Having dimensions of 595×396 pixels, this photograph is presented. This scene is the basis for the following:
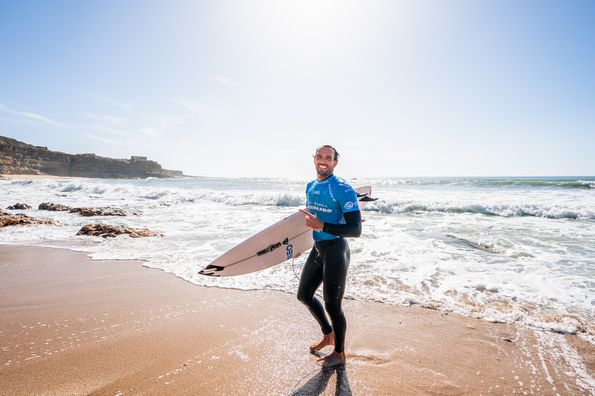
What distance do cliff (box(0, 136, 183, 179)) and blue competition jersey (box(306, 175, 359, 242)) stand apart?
309 feet

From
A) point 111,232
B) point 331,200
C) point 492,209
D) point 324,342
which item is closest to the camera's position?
point 331,200

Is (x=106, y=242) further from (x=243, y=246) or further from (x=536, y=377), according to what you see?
(x=536, y=377)

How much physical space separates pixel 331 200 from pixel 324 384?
169 centimetres

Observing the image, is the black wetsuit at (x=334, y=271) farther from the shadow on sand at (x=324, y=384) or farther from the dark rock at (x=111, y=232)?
the dark rock at (x=111, y=232)

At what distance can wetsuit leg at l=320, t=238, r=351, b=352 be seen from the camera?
3012mm

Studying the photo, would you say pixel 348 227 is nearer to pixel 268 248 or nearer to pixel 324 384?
pixel 324 384

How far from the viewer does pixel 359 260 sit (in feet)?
23.1

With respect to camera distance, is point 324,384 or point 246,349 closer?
point 324,384

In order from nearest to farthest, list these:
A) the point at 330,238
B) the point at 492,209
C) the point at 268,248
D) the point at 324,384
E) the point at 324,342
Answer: the point at 324,384 → the point at 330,238 → the point at 324,342 → the point at 268,248 → the point at 492,209

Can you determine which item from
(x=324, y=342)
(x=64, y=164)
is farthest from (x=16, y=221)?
(x=64, y=164)

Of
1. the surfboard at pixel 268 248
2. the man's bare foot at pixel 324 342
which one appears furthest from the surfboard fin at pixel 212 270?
the man's bare foot at pixel 324 342

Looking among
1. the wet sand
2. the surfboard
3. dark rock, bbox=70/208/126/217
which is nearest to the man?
the wet sand

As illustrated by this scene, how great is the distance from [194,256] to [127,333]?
3.78m

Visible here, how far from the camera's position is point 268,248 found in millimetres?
4340
